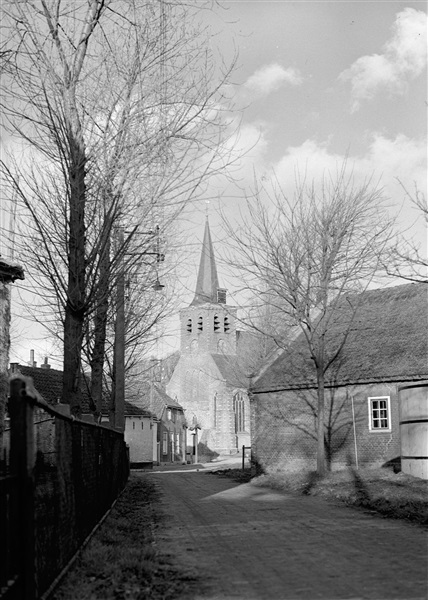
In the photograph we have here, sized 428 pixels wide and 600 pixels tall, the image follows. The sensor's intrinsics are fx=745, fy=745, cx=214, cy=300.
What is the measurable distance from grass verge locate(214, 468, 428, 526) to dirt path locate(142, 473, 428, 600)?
1.68ft

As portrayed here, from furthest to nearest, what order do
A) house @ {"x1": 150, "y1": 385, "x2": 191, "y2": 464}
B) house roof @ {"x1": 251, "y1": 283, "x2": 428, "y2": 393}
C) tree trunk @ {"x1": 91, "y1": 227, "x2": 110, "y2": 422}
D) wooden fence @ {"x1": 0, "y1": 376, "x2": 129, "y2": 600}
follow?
1. house @ {"x1": 150, "y1": 385, "x2": 191, "y2": 464}
2. house roof @ {"x1": 251, "y1": 283, "x2": 428, "y2": 393}
3. tree trunk @ {"x1": 91, "y1": 227, "x2": 110, "y2": 422}
4. wooden fence @ {"x1": 0, "y1": 376, "x2": 129, "y2": 600}

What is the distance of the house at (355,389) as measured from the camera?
2653cm

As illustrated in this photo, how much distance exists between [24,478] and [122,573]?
8.51 feet

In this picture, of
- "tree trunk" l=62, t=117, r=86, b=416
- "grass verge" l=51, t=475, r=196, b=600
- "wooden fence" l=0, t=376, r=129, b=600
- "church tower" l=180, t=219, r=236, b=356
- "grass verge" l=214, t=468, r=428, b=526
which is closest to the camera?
"wooden fence" l=0, t=376, r=129, b=600

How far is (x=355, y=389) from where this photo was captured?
2756 cm

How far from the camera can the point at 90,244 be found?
12086 millimetres

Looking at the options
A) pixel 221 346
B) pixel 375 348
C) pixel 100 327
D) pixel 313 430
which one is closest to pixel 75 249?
pixel 100 327

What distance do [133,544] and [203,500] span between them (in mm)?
8010

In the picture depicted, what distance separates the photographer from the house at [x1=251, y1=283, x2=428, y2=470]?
87.0ft

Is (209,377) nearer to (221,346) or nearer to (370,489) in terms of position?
(221,346)

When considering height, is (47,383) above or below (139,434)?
above

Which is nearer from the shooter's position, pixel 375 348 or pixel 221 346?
pixel 375 348

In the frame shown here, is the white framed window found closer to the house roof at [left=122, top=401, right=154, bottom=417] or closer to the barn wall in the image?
the barn wall

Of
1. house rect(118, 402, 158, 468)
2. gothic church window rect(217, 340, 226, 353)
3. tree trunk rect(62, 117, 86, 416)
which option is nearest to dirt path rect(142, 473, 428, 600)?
tree trunk rect(62, 117, 86, 416)
